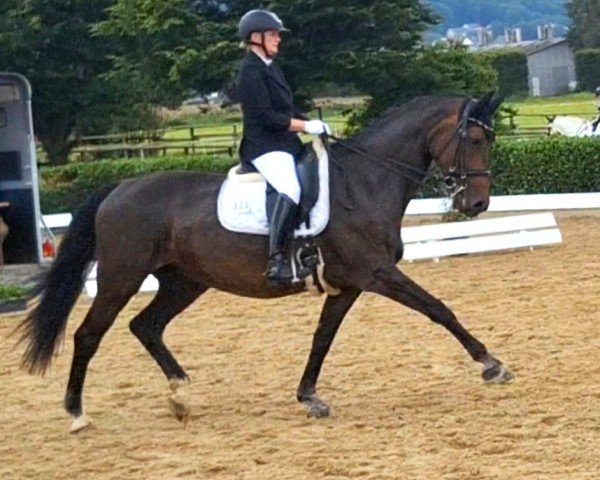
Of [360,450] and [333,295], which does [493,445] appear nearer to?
[360,450]

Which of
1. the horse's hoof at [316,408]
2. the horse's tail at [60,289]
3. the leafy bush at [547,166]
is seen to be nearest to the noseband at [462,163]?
the horse's hoof at [316,408]

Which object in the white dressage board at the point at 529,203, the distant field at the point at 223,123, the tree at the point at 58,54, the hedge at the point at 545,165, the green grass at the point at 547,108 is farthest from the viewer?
the green grass at the point at 547,108

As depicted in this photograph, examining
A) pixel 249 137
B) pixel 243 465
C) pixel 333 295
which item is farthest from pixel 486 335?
pixel 243 465

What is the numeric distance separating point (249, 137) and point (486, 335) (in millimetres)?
3369

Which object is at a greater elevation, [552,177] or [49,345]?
[49,345]

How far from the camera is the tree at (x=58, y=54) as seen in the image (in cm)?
2817

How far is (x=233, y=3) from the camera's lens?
26.5 m

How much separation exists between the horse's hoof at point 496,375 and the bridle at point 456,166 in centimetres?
105

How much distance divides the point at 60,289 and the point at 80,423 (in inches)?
35.9

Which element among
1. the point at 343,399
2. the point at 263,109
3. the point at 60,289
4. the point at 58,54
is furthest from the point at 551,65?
the point at 263,109

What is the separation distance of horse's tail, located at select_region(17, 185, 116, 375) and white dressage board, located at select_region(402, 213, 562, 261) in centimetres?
783

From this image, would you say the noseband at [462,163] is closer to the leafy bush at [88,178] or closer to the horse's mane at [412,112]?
the horse's mane at [412,112]

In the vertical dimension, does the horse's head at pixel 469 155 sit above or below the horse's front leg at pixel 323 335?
above

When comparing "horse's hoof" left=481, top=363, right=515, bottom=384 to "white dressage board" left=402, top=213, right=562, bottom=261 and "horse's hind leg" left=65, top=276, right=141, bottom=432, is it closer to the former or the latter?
"horse's hind leg" left=65, top=276, right=141, bottom=432
